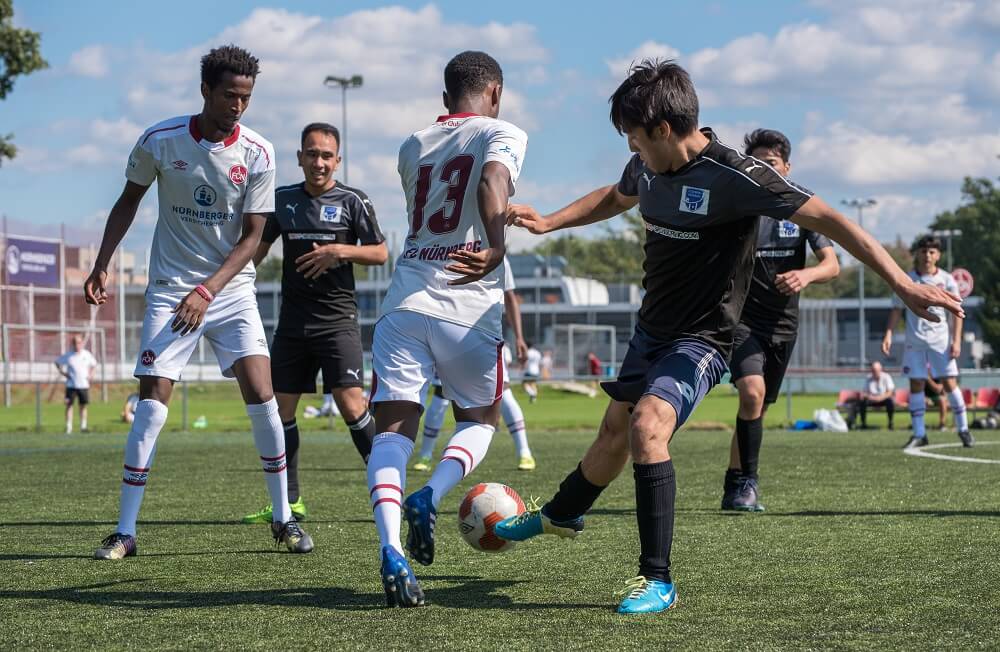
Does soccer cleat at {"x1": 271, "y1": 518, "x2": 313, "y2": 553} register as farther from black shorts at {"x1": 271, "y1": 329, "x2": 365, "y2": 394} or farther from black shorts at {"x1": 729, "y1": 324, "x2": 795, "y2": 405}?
black shorts at {"x1": 729, "y1": 324, "x2": 795, "y2": 405}

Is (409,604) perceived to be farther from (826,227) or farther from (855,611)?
(826,227)

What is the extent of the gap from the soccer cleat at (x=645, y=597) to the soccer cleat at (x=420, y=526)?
2.50ft

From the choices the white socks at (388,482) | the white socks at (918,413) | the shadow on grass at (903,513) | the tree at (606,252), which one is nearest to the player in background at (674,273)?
the white socks at (388,482)

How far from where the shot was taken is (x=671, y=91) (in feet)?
15.5

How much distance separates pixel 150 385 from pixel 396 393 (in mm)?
1897

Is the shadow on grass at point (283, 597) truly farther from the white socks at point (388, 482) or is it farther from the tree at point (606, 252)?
the tree at point (606, 252)

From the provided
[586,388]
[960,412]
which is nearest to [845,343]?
[586,388]

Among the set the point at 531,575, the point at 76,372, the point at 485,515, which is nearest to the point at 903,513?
the point at 531,575

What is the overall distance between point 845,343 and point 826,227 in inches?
3145

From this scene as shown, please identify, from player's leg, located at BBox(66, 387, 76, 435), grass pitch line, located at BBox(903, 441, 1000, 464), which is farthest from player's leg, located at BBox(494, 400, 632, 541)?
player's leg, located at BBox(66, 387, 76, 435)

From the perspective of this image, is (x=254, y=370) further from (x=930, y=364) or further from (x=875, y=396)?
(x=875, y=396)

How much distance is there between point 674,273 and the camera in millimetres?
5102

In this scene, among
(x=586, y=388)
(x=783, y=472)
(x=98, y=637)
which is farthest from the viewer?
(x=586, y=388)

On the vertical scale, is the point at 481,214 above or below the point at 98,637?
above
